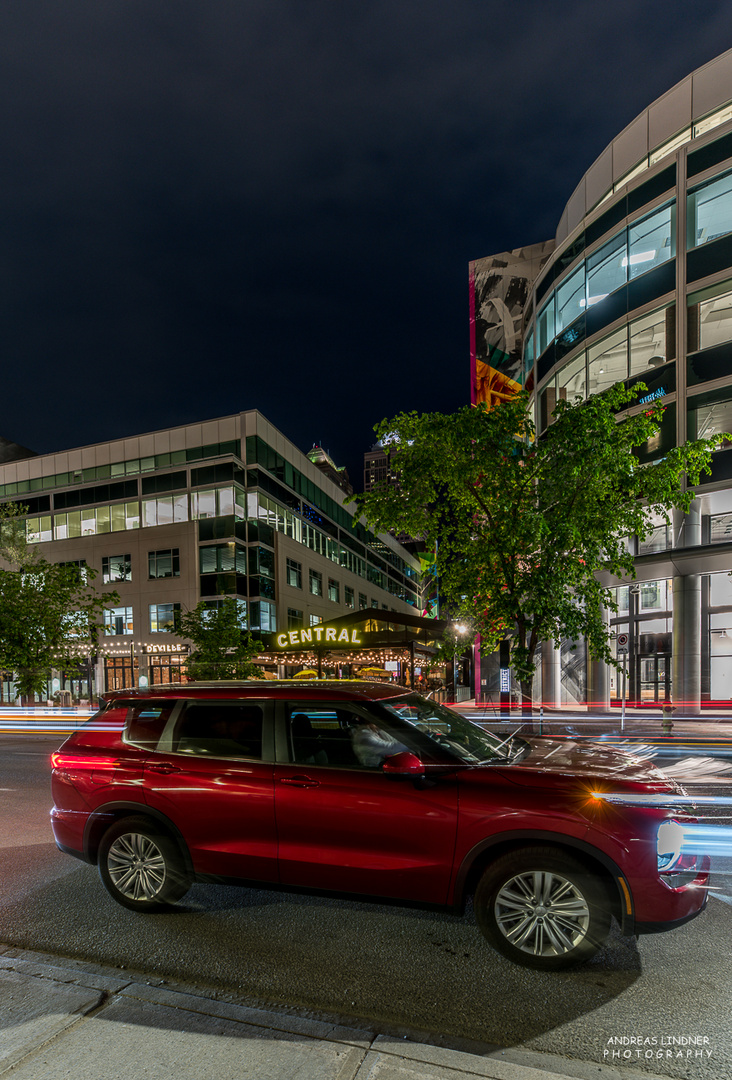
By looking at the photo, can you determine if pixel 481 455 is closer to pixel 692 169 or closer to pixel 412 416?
pixel 412 416

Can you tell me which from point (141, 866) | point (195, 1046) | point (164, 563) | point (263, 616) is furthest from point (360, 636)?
point (195, 1046)

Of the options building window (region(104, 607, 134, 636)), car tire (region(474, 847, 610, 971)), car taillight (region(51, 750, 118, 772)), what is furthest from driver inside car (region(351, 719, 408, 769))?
building window (region(104, 607, 134, 636))

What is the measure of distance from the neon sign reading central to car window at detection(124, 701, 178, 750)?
2067 cm

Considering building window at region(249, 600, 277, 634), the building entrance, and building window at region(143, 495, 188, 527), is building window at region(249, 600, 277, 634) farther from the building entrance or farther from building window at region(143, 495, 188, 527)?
the building entrance

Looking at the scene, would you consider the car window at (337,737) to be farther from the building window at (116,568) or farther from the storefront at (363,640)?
the building window at (116,568)

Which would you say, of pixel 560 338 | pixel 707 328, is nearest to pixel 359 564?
pixel 560 338

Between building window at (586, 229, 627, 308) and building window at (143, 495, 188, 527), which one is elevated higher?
building window at (586, 229, 627, 308)

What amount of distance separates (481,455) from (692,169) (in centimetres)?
1888

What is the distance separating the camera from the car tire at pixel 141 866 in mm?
4762

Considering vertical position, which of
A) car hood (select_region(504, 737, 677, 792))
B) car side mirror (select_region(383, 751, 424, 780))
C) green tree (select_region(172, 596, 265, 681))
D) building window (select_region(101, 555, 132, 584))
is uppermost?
building window (select_region(101, 555, 132, 584))

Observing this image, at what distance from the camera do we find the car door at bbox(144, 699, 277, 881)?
4.48m

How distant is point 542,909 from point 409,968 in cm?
94

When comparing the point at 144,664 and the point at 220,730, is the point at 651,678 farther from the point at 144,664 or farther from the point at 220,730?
the point at 144,664

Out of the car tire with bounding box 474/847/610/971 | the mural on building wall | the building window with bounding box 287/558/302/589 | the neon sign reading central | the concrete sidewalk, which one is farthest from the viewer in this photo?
the building window with bounding box 287/558/302/589
